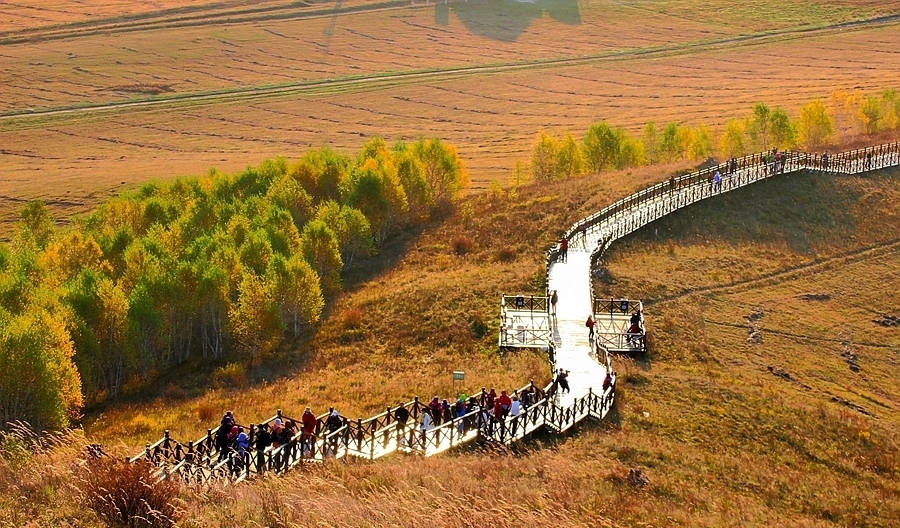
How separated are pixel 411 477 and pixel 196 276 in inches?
1065

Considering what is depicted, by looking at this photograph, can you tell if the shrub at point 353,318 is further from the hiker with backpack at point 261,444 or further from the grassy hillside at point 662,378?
the hiker with backpack at point 261,444

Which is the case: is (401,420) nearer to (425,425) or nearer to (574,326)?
(425,425)

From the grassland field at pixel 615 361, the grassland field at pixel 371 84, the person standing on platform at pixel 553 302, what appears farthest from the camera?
the grassland field at pixel 371 84

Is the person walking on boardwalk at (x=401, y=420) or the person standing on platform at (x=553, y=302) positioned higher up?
the person standing on platform at (x=553, y=302)

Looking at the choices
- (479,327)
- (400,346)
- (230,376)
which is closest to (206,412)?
(230,376)

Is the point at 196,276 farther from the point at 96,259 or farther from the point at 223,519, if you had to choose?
the point at 223,519

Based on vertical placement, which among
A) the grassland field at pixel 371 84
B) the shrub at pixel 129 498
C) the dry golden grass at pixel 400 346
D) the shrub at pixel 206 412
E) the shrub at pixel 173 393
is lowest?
the shrub at pixel 173 393

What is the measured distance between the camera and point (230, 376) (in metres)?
41.6

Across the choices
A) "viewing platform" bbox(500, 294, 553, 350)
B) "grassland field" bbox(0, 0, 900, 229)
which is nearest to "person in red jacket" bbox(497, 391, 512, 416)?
"viewing platform" bbox(500, 294, 553, 350)

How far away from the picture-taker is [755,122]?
90.2 metres

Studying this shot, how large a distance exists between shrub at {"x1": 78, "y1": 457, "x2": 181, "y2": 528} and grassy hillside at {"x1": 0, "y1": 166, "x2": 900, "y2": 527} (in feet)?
1.21

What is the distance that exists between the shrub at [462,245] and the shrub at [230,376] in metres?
18.1

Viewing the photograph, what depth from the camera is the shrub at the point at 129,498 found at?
15.9 m

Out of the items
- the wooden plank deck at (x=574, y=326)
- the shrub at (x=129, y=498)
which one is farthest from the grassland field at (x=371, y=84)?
the shrub at (x=129, y=498)
